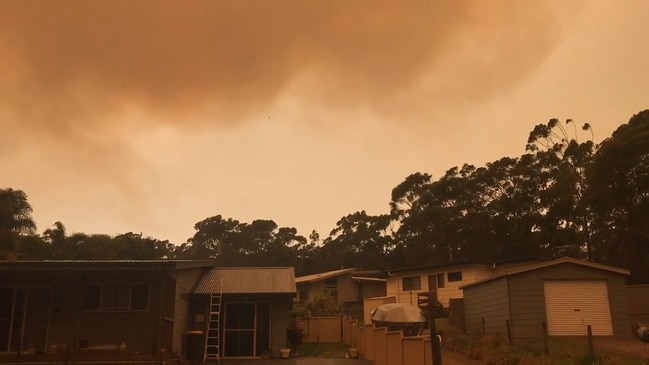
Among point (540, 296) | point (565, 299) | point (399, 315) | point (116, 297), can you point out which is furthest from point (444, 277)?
point (116, 297)

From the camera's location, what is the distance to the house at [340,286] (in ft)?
168

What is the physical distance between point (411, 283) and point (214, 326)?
960 inches

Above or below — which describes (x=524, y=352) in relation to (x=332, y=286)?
below

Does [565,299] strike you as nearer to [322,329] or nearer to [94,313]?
[322,329]

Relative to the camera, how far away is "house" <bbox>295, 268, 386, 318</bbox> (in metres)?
51.4

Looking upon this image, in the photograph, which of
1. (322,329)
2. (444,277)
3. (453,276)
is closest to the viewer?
(322,329)

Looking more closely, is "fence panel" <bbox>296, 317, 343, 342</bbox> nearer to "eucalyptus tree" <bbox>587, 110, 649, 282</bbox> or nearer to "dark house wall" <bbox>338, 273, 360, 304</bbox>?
"dark house wall" <bbox>338, 273, 360, 304</bbox>

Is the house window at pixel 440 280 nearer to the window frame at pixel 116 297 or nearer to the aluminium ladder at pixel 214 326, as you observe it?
the aluminium ladder at pixel 214 326

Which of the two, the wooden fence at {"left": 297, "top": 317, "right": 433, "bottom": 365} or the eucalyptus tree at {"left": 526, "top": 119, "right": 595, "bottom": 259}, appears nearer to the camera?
the wooden fence at {"left": 297, "top": 317, "right": 433, "bottom": 365}

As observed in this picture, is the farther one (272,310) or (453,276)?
(453,276)

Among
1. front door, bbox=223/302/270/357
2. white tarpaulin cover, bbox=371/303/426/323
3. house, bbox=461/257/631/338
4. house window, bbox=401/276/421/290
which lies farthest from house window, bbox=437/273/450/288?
front door, bbox=223/302/270/357

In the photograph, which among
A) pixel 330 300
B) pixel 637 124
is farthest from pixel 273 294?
pixel 637 124

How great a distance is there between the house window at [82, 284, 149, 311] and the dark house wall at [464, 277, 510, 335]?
14721 mm

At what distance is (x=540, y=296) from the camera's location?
2503 cm
